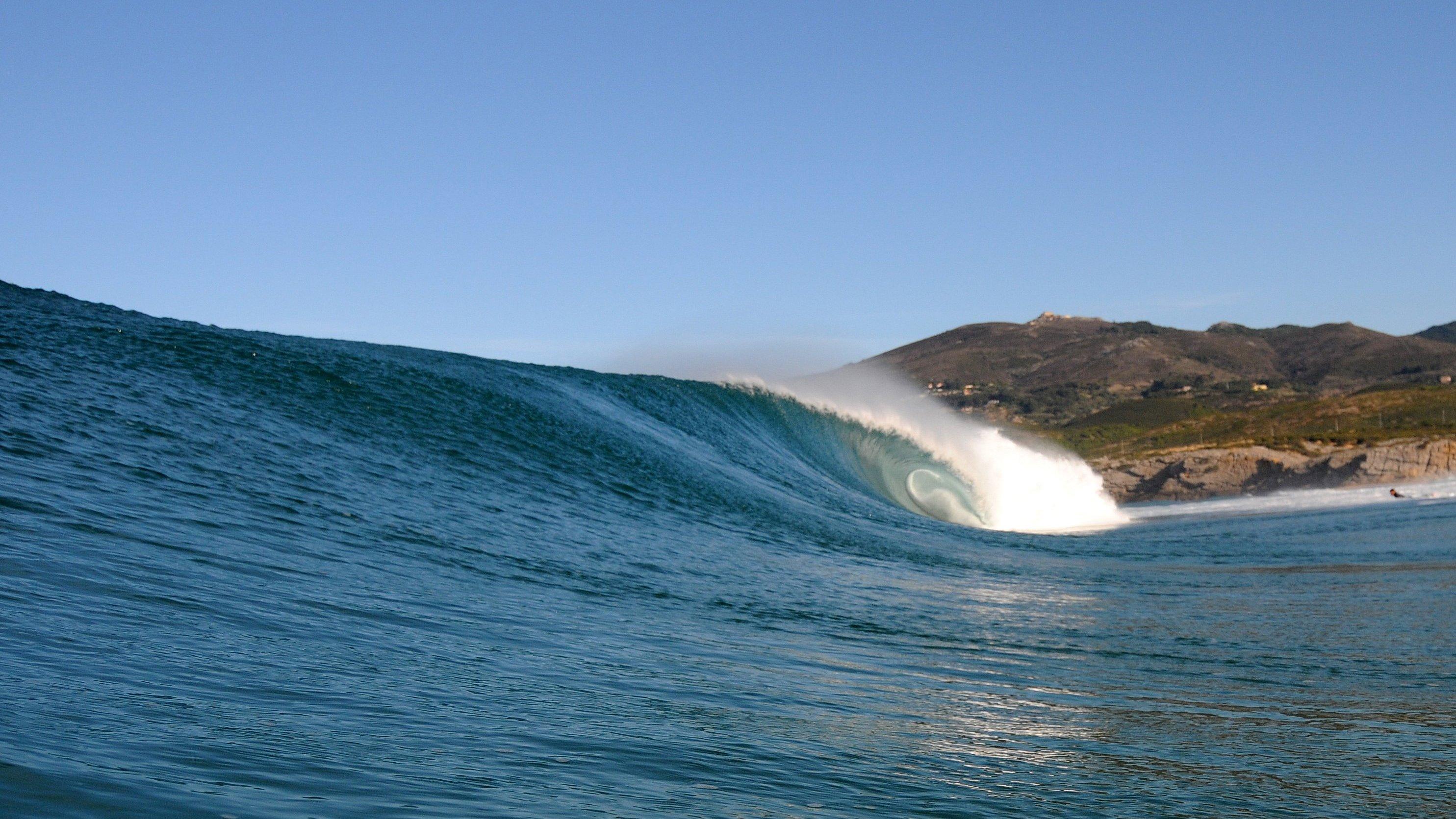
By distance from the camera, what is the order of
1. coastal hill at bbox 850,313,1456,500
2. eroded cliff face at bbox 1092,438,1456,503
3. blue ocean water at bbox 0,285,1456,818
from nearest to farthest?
blue ocean water at bbox 0,285,1456,818 → eroded cliff face at bbox 1092,438,1456,503 → coastal hill at bbox 850,313,1456,500

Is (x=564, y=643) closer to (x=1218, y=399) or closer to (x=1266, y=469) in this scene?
(x=1266, y=469)

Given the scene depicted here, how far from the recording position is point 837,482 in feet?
79.7

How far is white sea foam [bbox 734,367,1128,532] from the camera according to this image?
3073 cm

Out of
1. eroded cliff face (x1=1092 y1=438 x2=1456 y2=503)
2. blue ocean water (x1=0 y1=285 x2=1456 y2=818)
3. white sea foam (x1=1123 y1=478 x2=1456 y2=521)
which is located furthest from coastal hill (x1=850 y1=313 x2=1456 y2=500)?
blue ocean water (x1=0 y1=285 x2=1456 y2=818)

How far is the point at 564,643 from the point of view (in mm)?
6207

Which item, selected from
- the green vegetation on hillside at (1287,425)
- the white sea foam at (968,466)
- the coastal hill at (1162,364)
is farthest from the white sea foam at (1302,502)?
the coastal hill at (1162,364)

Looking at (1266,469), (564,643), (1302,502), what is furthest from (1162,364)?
(564,643)

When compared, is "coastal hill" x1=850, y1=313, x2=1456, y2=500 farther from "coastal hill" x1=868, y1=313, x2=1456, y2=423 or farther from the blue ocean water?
the blue ocean water

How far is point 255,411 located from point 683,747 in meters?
9.90

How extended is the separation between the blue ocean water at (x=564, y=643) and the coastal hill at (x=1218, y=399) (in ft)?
104

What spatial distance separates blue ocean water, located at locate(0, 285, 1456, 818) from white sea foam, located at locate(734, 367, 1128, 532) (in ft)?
49.3

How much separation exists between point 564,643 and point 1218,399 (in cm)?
13193

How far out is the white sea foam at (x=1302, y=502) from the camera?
30344 millimetres

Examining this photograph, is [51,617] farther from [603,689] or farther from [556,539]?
[556,539]
